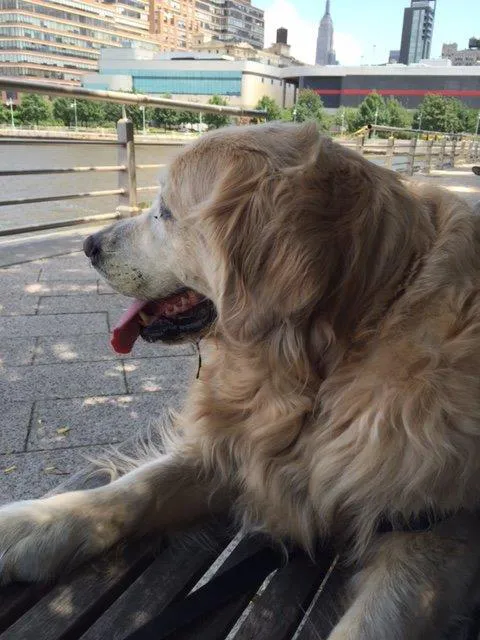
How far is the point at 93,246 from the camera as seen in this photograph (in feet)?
7.49

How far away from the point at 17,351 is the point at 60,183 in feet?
29.6

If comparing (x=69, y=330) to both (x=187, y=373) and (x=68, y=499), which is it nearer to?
(x=187, y=373)

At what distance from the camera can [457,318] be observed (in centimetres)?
148

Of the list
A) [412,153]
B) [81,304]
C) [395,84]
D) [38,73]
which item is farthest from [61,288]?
[38,73]

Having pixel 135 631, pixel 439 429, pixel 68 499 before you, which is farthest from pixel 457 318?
pixel 68 499

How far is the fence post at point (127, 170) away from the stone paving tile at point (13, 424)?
187 inches

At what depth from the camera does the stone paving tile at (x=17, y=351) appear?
11.8ft

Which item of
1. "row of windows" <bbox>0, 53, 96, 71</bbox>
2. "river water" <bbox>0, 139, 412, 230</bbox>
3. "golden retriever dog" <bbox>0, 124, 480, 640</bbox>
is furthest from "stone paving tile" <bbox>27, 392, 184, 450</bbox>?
"row of windows" <bbox>0, 53, 96, 71</bbox>

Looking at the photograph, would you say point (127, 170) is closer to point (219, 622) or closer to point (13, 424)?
point (13, 424)

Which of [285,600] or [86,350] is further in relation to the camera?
[86,350]

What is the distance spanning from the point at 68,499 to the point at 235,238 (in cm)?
91

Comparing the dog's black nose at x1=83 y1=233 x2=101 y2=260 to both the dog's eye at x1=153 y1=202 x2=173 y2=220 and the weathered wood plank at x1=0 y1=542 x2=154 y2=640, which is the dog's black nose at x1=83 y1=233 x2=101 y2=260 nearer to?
the dog's eye at x1=153 y1=202 x2=173 y2=220

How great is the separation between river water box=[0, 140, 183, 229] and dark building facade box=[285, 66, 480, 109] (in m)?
105

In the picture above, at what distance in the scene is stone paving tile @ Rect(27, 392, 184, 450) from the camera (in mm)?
2771
